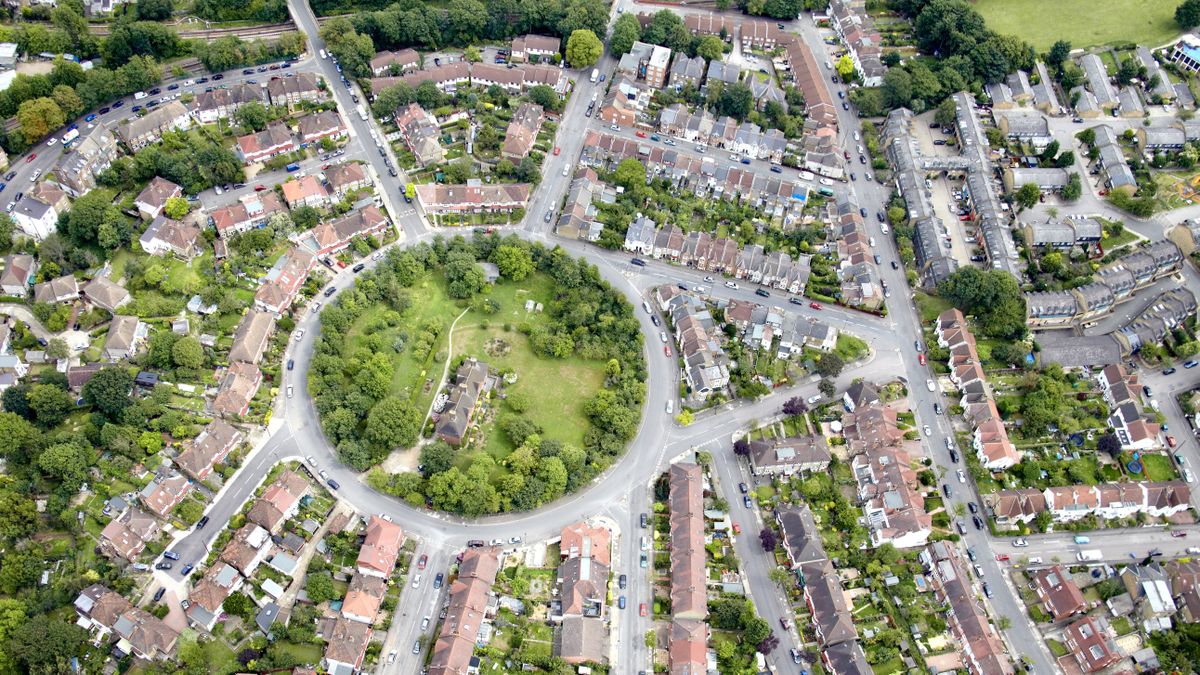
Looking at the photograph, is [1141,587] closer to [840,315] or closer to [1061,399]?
[1061,399]

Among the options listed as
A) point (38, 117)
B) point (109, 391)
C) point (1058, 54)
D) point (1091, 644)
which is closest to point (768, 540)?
point (1091, 644)

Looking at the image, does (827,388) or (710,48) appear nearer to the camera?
(827,388)

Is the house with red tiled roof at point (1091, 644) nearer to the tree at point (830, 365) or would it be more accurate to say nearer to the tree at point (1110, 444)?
the tree at point (1110, 444)

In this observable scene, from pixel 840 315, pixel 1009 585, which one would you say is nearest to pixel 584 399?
pixel 840 315

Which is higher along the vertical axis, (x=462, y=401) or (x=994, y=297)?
(x=994, y=297)

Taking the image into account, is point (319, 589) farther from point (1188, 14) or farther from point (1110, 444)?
point (1188, 14)

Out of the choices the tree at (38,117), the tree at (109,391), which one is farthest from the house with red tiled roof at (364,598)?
the tree at (38,117)

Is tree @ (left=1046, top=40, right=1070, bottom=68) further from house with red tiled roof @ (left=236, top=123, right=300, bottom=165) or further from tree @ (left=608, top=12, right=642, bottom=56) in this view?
house with red tiled roof @ (left=236, top=123, right=300, bottom=165)
